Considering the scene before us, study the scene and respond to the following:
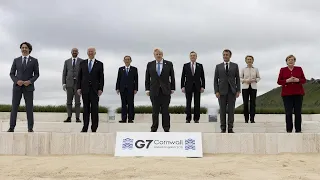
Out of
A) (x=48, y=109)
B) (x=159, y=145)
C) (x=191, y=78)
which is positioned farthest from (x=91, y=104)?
(x=48, y=109)

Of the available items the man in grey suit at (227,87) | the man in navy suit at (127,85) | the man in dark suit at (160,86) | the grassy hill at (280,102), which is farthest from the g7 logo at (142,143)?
the grassy hill at (280,102)

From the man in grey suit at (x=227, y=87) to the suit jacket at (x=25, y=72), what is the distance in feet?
10.9

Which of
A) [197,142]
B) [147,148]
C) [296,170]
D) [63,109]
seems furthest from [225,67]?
[63,109]

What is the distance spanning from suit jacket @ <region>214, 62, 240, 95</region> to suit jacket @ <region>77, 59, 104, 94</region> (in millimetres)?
2150

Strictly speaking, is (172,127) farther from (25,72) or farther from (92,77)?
(25,72)

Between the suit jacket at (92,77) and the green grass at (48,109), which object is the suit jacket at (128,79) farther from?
the green grass at (48,109)

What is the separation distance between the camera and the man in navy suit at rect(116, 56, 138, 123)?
25.6 ft

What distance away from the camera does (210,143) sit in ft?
19.7

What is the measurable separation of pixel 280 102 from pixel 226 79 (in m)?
10.3

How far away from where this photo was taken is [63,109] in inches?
481

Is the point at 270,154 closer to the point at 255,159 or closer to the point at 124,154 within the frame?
the point at 255,159

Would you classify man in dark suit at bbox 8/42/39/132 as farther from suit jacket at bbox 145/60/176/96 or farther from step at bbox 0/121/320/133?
suit jacket at bbox 145/60/176/96

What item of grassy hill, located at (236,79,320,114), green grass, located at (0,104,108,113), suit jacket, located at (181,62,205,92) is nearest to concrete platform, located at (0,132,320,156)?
suit jacket, located at (181,62,205,92)

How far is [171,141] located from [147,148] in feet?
1.31
